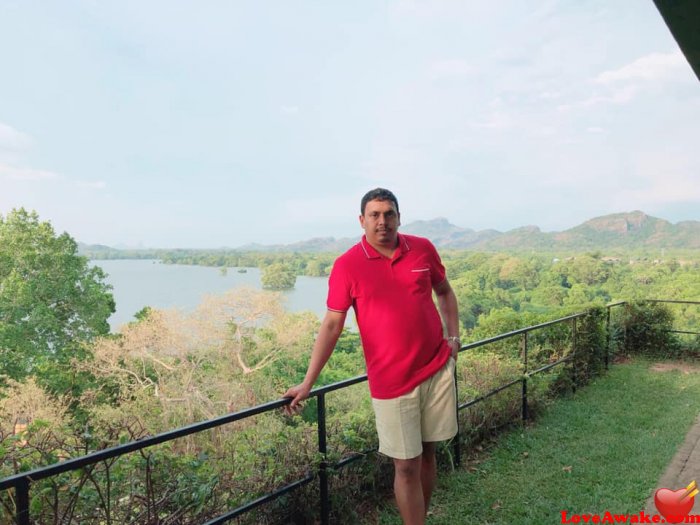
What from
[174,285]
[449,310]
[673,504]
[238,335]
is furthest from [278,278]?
[449,310]

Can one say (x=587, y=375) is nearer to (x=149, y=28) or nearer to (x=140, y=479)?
(x=140, y=479)

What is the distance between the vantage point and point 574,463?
328cm

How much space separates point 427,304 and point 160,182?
62403 mm

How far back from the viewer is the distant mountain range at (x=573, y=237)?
88.2 ft

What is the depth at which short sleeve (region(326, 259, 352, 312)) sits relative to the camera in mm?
1819

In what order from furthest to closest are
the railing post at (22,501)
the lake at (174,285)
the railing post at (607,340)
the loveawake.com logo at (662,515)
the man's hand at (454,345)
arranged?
the lake at (174,285) → the railing post at (607,340) → the loveawake.com logo at (662,515) → the man's hand at (454,345) → the railing post at (22,501)

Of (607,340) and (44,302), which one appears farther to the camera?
(44,302)

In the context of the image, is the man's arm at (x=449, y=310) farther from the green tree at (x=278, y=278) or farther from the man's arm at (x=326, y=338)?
the green tree at (x=278, y=278)

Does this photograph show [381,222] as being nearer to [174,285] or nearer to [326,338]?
[326,338]

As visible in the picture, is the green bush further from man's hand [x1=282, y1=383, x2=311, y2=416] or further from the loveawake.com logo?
man's hand [x1=282, y1=383, x2=311, y2=416]

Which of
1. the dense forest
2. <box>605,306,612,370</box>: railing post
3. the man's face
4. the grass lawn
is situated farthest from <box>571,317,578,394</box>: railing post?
the man's face

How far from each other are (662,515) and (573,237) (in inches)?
1274

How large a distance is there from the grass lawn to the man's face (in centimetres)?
170

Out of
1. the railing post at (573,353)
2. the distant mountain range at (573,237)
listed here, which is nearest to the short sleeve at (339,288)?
the railing post at (573,353)
